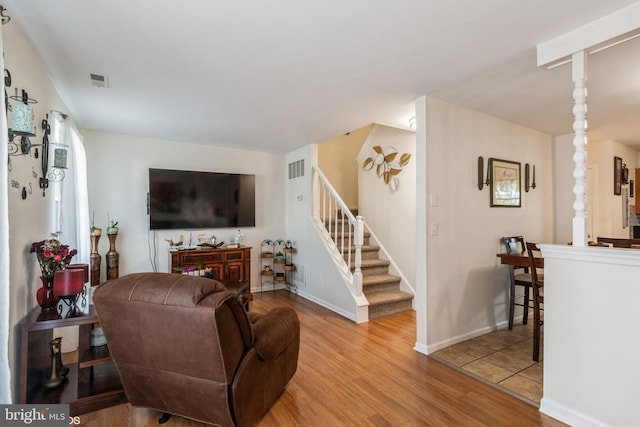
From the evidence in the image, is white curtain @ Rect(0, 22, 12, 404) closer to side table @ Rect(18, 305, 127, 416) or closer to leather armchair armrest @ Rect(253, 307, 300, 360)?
side table @ Rect(18, 305, 127, 416)

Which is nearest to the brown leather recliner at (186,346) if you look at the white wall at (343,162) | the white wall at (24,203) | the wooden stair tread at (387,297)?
the white wall at (24,203)

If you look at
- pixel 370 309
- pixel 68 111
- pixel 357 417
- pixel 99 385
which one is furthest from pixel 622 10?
pixel 68 111

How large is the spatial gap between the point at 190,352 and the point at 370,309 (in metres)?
2.62

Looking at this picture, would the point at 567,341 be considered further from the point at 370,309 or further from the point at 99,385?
the point at 99,385

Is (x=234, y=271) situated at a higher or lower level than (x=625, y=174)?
lower

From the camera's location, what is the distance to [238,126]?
3943 mm

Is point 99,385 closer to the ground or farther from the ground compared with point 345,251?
closer to the ground

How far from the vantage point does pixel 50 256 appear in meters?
1.99

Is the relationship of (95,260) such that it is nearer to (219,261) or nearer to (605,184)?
(219,261)

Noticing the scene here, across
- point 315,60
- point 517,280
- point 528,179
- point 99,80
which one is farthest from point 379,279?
point 99,80

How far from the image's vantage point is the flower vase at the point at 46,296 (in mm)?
2031

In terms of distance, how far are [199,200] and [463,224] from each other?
3676 mm

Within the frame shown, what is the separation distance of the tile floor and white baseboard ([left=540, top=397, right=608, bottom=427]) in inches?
3.0

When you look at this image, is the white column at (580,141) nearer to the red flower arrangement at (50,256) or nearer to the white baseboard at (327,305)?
the white baseboard at (327,305)
